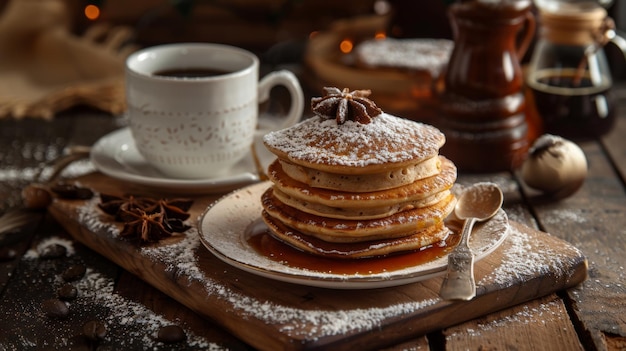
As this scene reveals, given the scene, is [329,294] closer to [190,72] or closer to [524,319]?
[524,319]

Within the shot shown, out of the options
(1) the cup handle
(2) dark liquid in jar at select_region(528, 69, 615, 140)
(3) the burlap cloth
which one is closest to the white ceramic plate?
(1) the cup handle

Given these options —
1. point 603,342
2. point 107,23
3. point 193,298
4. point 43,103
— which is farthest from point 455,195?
point 107,23

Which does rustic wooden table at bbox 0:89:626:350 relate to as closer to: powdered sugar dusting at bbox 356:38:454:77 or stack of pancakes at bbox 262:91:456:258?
stack of pancakes at bbox 262:91:456:258

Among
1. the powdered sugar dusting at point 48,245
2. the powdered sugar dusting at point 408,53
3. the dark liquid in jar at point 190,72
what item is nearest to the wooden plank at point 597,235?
the powdered sugar dusting at point 408,53

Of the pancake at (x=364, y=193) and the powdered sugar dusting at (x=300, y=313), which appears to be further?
the pancake at (x=364, y=193)

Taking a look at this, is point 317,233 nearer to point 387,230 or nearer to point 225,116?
point 387,230

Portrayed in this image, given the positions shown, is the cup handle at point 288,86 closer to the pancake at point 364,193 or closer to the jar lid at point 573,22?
the pancake at point 364,193

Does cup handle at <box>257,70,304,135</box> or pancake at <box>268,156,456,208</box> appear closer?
pancake at <box>268,156,456,208</box>
